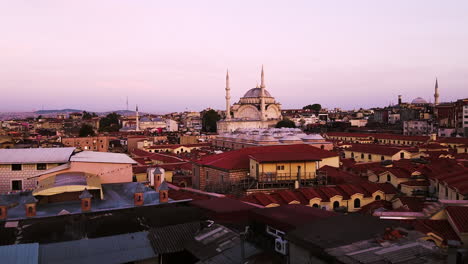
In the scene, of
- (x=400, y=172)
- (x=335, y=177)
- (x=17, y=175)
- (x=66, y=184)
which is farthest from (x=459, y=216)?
(x=17, y=175)

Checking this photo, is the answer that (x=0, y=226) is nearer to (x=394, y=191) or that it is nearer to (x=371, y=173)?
(x=394, y=191)

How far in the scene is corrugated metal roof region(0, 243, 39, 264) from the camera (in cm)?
654

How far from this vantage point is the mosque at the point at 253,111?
59.3m

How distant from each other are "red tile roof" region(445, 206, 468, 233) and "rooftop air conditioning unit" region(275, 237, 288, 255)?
13.2ft

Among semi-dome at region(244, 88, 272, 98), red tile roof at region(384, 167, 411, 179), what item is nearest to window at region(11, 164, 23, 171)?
red tile roof at region(384, 167, 411, 179)

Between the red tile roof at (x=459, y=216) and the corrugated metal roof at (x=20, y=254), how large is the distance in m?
7.58

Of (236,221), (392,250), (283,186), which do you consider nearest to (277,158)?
(283,186)

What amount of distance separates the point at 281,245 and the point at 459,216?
4497 millimetres

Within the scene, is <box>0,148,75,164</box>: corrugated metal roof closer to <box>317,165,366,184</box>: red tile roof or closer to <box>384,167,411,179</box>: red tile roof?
<box>317,165,366,184</box>: red tile roof

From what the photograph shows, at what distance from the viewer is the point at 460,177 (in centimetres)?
1342

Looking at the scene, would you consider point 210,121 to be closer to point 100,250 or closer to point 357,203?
point 357,203

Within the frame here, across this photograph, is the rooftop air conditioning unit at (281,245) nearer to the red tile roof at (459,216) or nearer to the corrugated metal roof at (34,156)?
the red tile roof at (459,216)

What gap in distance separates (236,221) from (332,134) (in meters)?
44.9

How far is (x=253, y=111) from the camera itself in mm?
66188
